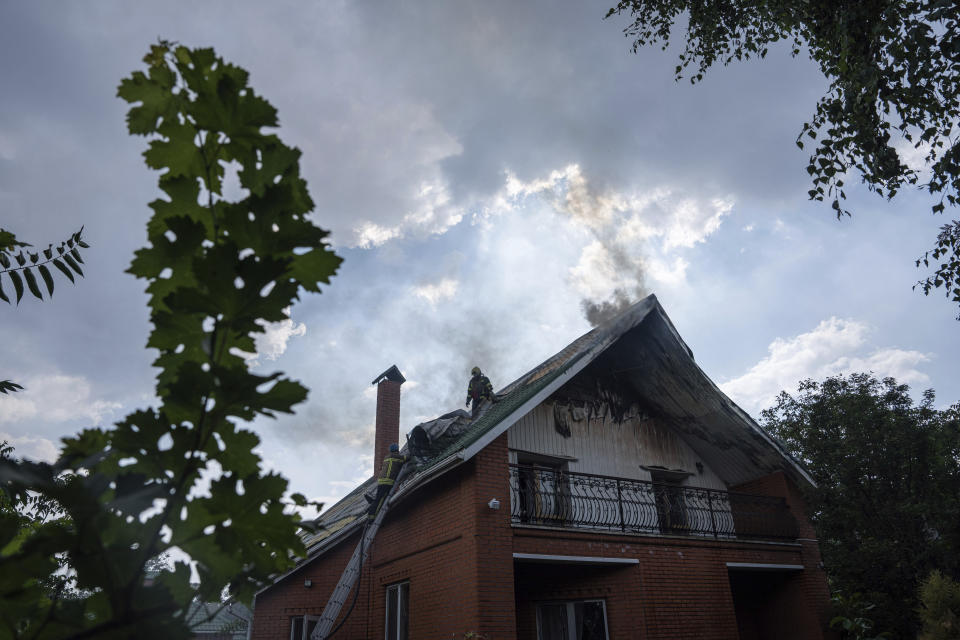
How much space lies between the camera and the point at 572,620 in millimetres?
10891

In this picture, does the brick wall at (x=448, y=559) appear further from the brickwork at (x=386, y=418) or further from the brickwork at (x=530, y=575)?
the brickwork at (x=386, y=418)

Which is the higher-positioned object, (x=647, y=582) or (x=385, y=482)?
(x=385, y=482)

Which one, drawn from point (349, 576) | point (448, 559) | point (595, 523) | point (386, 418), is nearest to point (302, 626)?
point (349, 576)

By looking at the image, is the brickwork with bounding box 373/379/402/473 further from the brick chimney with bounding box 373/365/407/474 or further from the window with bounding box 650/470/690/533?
the window with bounding box 650/470/690/533

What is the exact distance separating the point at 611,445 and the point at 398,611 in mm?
5373

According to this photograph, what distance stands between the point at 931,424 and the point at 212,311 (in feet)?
49.1

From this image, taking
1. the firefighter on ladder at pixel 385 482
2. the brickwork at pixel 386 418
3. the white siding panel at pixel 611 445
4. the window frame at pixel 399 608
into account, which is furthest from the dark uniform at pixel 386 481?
the brickwork at pixel 386 418

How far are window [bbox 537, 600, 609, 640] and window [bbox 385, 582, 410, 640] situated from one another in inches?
102

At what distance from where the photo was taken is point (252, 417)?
0.77 meters

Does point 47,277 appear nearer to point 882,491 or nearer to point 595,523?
point 595,523

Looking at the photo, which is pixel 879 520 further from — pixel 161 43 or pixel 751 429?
pixel 161 43

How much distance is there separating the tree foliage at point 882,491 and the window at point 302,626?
37.2ft

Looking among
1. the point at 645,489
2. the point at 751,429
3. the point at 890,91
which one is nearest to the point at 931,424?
the point at 751,429

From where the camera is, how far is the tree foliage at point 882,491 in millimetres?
11062
